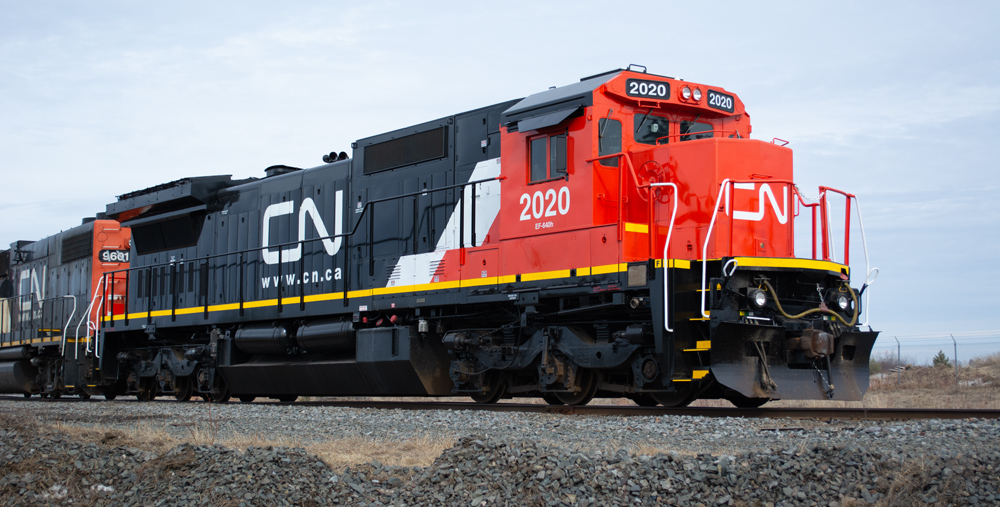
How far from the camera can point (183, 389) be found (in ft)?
48.9

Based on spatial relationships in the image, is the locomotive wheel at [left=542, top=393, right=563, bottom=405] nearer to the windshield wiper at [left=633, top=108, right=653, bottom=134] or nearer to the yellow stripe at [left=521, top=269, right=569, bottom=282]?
the yellow stripe at [left=521, top=269, right=569, bottom=282]

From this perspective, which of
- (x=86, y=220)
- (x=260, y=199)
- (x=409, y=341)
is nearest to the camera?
(x=409, y=341)

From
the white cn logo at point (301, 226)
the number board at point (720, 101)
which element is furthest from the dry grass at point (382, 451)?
the white cn logo at point (301, 226)

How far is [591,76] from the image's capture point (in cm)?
986

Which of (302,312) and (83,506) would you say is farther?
(302,312)

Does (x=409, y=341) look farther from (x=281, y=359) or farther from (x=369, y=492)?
(x=369, y=492)

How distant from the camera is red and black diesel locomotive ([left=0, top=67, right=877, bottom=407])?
28.1 ft

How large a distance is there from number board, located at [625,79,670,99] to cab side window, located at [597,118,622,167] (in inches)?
15.2

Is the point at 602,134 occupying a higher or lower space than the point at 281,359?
higher

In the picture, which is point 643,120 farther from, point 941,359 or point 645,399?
point 941,359

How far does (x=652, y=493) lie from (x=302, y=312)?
29.4 feet

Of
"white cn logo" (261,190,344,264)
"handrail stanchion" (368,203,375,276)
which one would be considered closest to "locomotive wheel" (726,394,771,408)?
"handrail stanchion" (368,203,375,276)

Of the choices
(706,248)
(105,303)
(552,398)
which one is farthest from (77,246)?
(706,248)

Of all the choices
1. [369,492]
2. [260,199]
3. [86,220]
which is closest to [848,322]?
[369,492]
